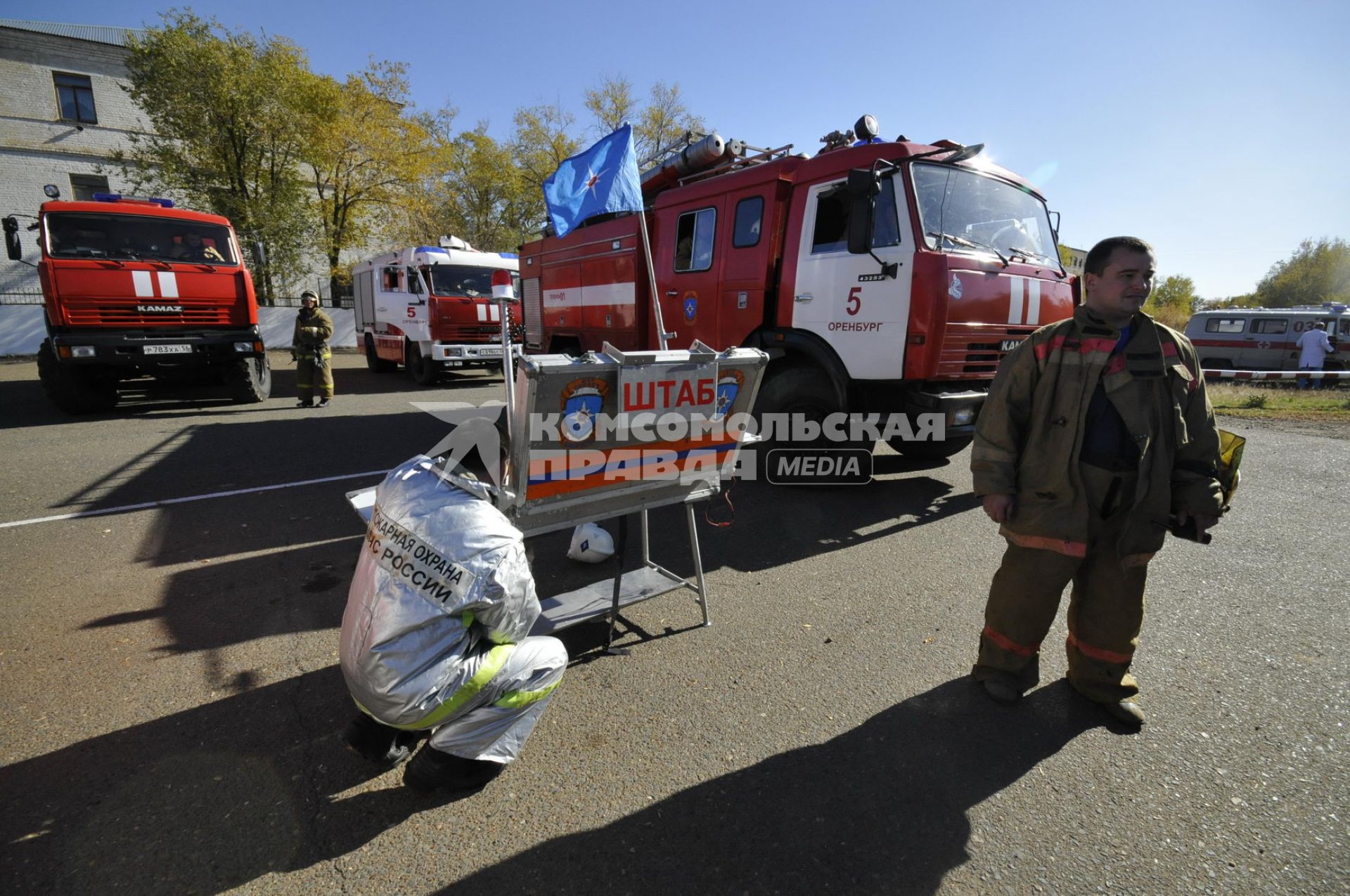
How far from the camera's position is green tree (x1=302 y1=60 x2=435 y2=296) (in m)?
21.1

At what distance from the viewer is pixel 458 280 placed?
1271cm

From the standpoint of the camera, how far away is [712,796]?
2.13m

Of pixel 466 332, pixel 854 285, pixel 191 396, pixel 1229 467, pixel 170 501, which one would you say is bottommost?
pixel 170 501

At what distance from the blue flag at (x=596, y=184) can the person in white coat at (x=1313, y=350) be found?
58.0ft

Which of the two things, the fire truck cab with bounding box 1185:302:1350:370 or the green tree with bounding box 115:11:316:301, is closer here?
the fire truck cab with bounding box 1185:302:1350:370

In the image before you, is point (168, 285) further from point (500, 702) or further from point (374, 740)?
point (500, 702)

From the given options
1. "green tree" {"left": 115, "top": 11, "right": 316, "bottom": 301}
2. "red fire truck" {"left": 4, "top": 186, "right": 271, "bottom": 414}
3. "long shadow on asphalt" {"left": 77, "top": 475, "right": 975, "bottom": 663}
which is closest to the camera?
"long shadow on asphalt" {"left": 77, "top": 475, "right": 975, "bottom": 663}

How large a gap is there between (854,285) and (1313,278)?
69093 millimetres

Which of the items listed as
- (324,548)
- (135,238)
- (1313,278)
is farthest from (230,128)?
(1313,278)

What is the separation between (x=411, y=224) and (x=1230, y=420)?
28564 mm

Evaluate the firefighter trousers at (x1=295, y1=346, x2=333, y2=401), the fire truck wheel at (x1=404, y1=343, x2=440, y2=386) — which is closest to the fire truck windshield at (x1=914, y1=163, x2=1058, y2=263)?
the firefighter trousers at (x1=295, y1=346, x2=333, y2=401)

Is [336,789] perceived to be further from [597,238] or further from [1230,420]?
[1230,420]

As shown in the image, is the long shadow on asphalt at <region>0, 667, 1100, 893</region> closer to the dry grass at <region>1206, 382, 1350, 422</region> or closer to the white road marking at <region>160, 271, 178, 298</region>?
the white road marking at <region>160, 271, 178, 298</region>

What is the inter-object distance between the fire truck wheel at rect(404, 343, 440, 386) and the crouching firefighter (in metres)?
11.4
